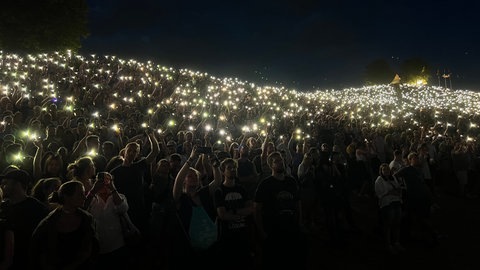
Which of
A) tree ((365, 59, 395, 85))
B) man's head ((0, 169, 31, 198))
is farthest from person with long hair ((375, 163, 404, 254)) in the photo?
tree ((365, 59, 395, 85))

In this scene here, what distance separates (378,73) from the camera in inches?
3012

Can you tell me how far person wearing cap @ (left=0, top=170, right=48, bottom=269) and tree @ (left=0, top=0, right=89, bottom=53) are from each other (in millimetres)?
28689

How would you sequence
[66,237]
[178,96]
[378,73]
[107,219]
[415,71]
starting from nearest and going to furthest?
1. [66,237]
2. [107,219]
3. [178,96]
4. [415,71]
5. [378,73]

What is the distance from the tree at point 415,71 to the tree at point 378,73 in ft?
16.1

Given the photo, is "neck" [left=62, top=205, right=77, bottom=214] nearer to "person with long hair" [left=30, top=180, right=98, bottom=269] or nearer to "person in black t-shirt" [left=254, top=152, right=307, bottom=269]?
"person with long hair" [left=30, top=180, right=98, bottom=269]

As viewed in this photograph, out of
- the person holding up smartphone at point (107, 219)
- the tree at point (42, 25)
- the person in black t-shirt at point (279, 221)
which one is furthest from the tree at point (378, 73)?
the person holding up smartphone at point (107, 219)

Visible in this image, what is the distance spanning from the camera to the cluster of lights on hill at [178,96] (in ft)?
53.7

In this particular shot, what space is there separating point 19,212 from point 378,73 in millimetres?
79373

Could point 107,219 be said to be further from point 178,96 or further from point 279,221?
point 178,96

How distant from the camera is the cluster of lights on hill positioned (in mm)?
16359

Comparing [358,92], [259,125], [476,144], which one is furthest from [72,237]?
[358,92]

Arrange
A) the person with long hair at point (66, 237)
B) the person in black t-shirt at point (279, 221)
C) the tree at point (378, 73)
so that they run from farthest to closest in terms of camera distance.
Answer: the tree at point (378, 73)
the person in black t-shirt at point (279, 221)
the person with long hair at point (66, 237)

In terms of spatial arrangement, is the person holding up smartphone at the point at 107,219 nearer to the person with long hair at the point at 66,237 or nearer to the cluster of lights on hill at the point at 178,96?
the person with long hair at the point at 66,237

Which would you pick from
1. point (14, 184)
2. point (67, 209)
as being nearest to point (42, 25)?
point (14, 184)
